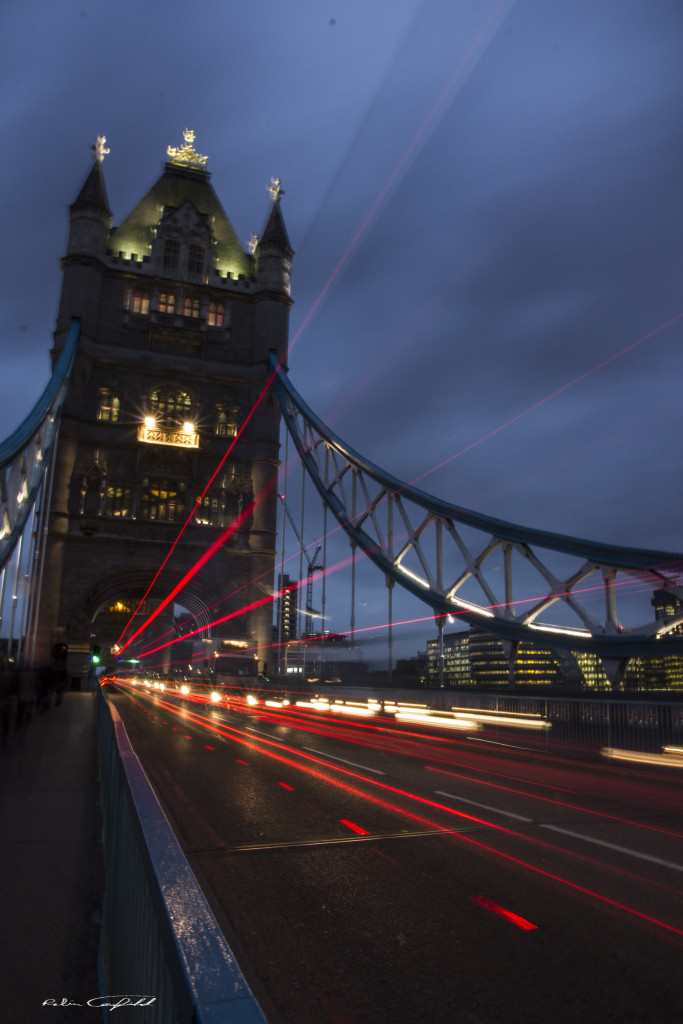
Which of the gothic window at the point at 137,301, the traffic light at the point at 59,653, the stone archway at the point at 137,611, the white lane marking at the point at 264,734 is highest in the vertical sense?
the gothic window at the point at 137,301

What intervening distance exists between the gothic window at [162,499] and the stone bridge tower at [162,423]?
9 cm

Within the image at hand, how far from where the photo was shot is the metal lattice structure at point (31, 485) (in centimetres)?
2852

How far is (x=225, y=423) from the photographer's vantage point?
48.0 meters

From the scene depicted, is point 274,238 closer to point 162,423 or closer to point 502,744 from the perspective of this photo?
point 162,423

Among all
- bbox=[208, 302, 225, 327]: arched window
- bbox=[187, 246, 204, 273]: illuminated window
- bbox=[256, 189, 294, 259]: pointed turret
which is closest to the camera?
bbox=[208, 302, 225, 327]: arched window

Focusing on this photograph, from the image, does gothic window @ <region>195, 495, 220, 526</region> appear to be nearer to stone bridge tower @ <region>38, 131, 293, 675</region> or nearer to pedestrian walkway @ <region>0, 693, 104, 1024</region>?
stone bridge tower @ <region>38, 131, 293, 675</region>

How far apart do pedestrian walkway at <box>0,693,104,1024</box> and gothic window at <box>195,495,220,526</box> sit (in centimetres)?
3379

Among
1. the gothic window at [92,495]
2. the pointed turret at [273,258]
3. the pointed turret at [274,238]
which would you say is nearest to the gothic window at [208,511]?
the gothic window at [92,495]

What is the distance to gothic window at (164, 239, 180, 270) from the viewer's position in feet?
166

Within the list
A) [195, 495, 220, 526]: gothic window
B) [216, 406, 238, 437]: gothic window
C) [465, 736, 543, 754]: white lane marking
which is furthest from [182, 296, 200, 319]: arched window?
[465, 736, 543, 754]: white lane marking

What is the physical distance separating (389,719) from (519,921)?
21.9 meters

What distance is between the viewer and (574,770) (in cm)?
1351

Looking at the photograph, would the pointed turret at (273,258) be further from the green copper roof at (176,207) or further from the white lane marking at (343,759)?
the white lane marking at (343,759)

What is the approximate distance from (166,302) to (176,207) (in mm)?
8088
